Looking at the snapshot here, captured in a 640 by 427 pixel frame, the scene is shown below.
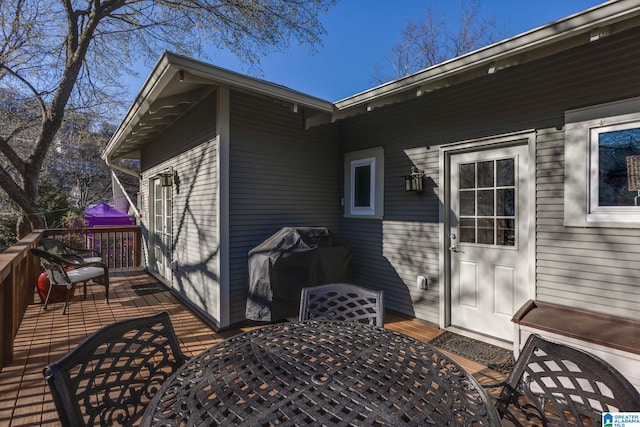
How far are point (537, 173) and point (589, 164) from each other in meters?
0.37

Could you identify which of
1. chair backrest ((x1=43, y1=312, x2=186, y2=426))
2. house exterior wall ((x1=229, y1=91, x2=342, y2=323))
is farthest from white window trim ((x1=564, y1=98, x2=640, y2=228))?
chair backrest ((x1=43, y1=312, x2=186, y2=426))

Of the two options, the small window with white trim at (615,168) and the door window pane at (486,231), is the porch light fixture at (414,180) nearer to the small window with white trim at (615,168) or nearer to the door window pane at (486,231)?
the door window pane at (486,231)

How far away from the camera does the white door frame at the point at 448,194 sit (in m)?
2.84

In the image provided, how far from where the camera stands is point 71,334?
10.8ft

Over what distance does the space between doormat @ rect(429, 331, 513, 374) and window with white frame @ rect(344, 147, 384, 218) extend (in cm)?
170

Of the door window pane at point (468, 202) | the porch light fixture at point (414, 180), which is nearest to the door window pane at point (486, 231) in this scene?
the door window pane at point (468, 202)

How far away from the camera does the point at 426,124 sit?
3652mm

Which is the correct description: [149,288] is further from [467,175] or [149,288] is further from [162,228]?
[467,175]

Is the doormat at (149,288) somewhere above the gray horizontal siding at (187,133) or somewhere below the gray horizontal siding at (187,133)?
below

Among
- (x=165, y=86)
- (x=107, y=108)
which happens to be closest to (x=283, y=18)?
(x=165, y=86)

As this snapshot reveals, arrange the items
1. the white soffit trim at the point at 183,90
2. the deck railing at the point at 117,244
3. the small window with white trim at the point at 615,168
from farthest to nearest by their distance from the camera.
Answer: the deck railing at the point at 117,244, the white soffit trim at the point at 183,90, the small window with white trim at the point at 615,168

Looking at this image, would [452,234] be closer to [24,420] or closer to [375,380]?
[375,380]

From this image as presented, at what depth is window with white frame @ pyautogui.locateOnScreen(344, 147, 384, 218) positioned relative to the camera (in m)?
4.16

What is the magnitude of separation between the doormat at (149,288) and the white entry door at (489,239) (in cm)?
452
